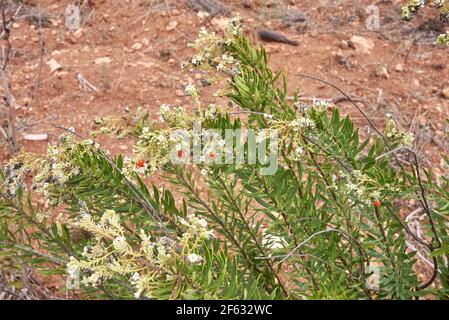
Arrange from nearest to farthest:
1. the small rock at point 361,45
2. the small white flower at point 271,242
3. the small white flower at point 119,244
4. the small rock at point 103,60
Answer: the small white flower at point 119,244
the small white flower at point 271,242
the small rock at point 103,60
the small rock at point 361,45

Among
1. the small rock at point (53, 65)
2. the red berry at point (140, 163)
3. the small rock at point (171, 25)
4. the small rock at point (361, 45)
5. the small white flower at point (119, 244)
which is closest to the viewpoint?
the small white flower at point (119, 244)

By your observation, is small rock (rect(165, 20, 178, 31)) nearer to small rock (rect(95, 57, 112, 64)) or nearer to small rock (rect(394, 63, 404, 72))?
small rock (rect(95, 57, 112, 64))

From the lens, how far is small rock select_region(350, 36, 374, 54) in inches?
192

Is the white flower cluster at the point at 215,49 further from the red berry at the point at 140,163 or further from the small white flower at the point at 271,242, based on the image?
the small white flower at the point at 271,242

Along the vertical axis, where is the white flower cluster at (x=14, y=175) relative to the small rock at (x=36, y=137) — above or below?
above

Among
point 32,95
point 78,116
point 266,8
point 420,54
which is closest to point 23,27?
point 32,95

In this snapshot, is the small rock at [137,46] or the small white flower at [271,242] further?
the small rock at [137,46]

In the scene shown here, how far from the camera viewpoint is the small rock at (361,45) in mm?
4887

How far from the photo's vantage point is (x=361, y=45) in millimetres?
4906

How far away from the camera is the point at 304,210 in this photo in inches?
65.5

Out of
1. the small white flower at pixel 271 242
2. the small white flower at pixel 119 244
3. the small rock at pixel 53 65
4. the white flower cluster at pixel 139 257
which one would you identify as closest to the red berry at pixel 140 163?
the white flower cluster at pixel 139 257

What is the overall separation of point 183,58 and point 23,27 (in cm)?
182

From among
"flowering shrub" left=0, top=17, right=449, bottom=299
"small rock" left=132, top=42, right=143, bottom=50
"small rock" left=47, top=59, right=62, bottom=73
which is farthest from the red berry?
"small rock" left=132, top=42, right=143, bottom=50

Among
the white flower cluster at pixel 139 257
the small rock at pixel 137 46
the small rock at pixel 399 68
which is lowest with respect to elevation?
the small rock at pixel 137 46
